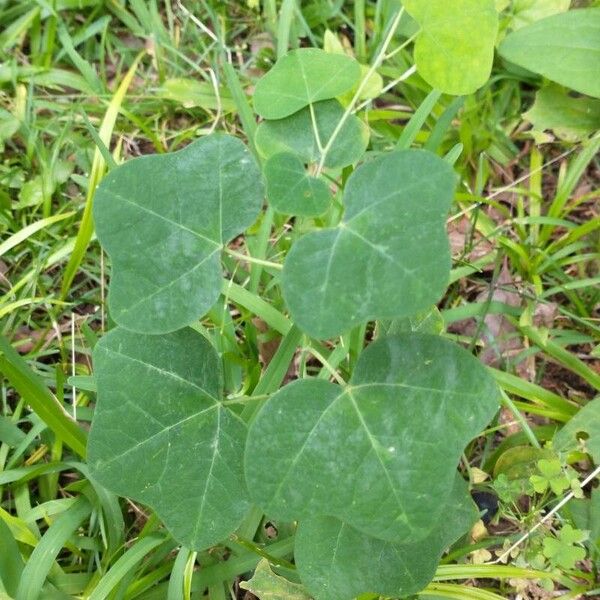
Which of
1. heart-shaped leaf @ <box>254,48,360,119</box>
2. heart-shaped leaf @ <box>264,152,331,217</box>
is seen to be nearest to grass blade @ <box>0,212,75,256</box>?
heart-shaped leaf @ <box>254,48,360,119</box>

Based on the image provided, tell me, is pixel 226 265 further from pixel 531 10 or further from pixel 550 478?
pixel 531 10

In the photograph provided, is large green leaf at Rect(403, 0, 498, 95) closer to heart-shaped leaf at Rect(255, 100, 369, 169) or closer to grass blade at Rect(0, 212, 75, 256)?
heart-shaped leaf at Rect(255, 100, 369, 169)

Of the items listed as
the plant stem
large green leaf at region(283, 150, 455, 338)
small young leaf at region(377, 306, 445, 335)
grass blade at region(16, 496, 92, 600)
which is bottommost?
the plant stem

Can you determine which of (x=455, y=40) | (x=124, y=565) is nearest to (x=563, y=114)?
(x=455, y=40)

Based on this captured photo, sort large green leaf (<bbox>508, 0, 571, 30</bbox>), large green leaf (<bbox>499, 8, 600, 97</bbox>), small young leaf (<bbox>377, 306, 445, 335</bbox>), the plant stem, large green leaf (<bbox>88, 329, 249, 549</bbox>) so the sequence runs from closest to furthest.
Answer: large green leaf (<bbox>88, 329, 249, 549</bbox>) < small young leaf (<bbox>377, 306, 445, 335</bbox>) < the plant stem < large green leaf (<bbox>499, 8, 600, 97</bbox>) < large green leaf (<bbox>508, 0, 571, 30</bbox>)

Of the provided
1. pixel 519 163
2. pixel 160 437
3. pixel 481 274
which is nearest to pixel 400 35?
pixel 519 163

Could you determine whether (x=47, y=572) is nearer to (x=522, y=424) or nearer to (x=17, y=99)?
(x=522, y=424)

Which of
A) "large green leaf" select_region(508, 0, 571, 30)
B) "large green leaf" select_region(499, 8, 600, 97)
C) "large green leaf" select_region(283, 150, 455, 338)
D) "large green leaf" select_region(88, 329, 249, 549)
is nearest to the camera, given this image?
"large green leaf" select_region(283, 150, 455, 338)
